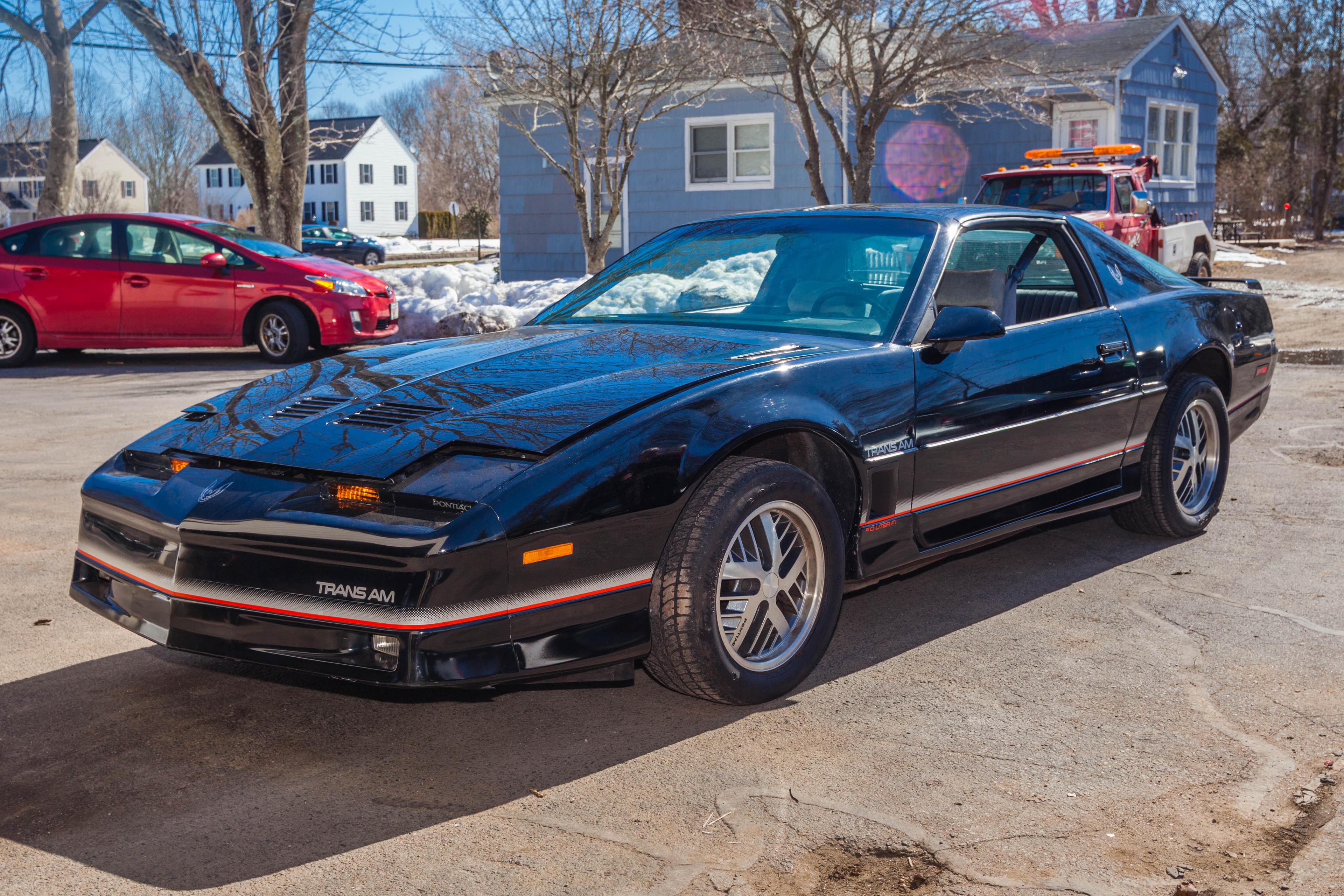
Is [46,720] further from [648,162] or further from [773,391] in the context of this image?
[648,162]

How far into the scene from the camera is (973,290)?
4.70 meters

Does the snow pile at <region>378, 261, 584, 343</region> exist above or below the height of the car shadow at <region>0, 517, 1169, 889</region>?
above

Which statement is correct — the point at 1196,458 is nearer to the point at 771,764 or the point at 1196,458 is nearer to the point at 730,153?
the point at 771,764

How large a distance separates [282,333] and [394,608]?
34.2 ft

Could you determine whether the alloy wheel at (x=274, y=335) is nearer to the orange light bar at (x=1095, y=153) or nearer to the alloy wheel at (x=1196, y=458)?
the alloy wheel at (x=1196, y=458)

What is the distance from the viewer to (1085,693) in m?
3.86

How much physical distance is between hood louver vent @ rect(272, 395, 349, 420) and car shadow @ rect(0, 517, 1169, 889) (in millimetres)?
744

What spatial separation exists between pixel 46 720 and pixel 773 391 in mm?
2270

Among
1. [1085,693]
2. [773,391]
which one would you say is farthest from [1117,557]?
[773,391]

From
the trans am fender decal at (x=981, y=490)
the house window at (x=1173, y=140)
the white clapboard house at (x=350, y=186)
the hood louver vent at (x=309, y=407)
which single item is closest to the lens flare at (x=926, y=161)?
the house window at (x=1173, y=140)

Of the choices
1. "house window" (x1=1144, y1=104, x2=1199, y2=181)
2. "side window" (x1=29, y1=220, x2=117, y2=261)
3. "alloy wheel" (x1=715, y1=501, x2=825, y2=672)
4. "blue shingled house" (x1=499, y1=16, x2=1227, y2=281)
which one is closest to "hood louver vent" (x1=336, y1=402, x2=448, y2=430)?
"alloy wheel" (x1=715, y1=501, x2=825, y2=672)

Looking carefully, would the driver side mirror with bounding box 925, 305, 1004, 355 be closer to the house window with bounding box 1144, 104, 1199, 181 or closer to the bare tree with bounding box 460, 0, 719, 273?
the bare tree with bounding box 460, 0, 719, 273

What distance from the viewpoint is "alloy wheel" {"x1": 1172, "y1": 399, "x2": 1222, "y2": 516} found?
5.58 meters

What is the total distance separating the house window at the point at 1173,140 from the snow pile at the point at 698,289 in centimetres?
2177
